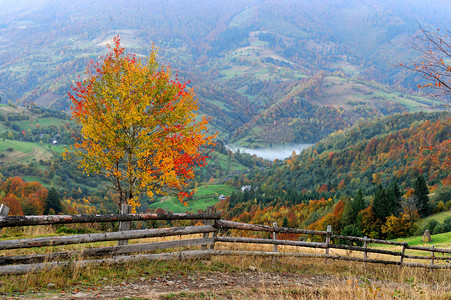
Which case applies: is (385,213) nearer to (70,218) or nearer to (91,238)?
(91,238)

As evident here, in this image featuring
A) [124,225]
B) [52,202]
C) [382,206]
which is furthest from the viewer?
[382,206]

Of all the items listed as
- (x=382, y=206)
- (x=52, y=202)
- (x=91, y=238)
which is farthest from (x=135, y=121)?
(x=382, y=206)

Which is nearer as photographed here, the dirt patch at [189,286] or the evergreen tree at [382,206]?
the dirt patch at [189,286]

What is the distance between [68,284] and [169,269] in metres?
2.67

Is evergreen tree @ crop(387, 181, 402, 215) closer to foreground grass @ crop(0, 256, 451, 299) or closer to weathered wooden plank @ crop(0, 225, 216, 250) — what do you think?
foreground grass @ crop(0, 256, 451, 299)

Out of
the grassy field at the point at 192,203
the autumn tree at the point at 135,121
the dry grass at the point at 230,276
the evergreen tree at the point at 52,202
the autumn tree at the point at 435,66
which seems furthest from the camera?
the grassy field at the point at 192,203

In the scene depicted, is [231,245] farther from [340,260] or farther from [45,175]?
[45,175]

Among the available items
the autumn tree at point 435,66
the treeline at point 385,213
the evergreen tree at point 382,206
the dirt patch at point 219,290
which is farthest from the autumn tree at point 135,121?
the evergreen tree at point 382,206

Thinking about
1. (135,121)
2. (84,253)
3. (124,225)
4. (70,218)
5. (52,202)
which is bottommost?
(52,202)

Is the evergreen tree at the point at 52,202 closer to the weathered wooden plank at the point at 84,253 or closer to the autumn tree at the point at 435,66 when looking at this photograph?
the weathered wooden plank at the point at 84,253

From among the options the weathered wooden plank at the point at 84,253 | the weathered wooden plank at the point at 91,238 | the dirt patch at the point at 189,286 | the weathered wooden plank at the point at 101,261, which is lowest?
the dirt patch at the point at 189,286

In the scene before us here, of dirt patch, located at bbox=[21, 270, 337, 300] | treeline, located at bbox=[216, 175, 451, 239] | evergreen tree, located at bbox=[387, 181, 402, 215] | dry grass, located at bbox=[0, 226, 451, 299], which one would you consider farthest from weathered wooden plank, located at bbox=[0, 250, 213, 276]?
evergreen tree, located at bbox=[387, 181, 402, 215]

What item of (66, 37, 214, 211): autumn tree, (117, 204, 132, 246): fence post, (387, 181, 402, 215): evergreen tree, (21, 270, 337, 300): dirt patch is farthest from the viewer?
(387, 181, 402, 215): evergreen tree

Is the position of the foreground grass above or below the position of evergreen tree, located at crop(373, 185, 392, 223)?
above
